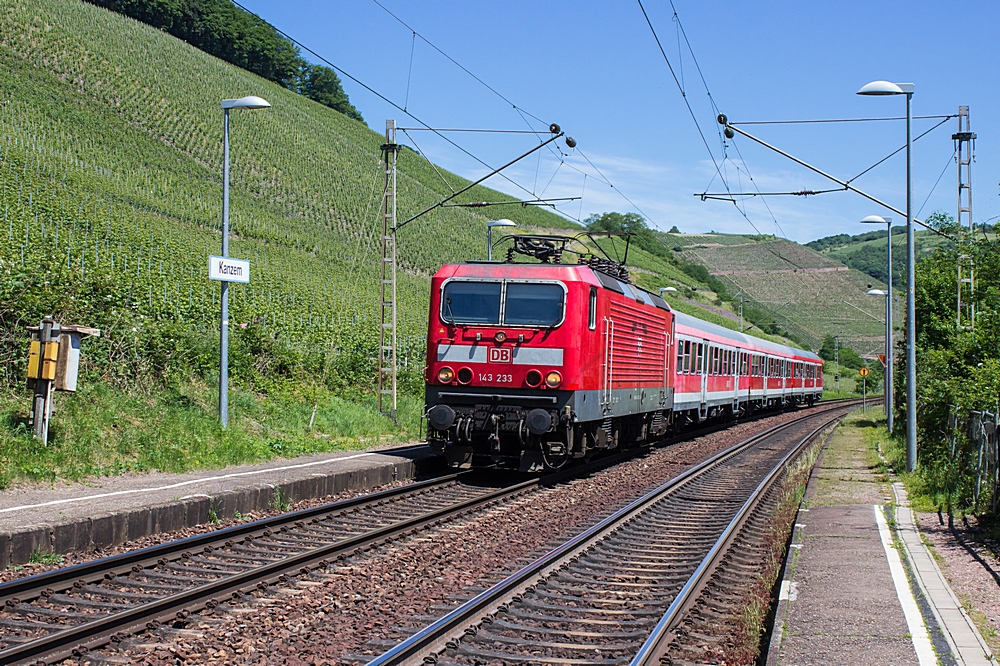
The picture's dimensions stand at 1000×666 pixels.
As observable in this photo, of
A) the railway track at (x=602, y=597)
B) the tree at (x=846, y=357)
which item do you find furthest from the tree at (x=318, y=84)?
the railway track at (x=602, y=597)

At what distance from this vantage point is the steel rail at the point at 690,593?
654 centimetres

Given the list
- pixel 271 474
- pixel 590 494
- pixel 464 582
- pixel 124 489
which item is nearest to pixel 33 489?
pixel 124 489

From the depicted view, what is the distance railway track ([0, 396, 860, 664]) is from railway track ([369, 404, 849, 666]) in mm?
1978

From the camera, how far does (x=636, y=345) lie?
1978 cm

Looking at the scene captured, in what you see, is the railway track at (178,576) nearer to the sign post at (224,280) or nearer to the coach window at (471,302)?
the coach window at (471,302)

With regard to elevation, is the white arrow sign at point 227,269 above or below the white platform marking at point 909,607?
above

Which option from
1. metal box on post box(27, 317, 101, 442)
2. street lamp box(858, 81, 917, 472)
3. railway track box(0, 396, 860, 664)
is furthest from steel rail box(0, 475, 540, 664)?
street lamp box(858, 81, 917, 472)

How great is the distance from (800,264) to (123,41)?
94.3 meters

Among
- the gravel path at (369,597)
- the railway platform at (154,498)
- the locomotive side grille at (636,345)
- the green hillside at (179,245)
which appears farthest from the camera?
the locomotive side grille at (636,345)

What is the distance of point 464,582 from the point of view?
29.3ft

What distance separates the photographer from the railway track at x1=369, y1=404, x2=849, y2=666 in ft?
22.2

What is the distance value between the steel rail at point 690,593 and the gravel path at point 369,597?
68.2 inches

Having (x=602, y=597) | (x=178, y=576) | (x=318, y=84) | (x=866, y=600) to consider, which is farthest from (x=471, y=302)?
(x=318, y=84)

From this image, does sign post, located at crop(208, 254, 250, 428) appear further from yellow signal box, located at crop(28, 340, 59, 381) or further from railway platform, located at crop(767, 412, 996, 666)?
railway platform, located at crop(767, 412, 996, 666)
